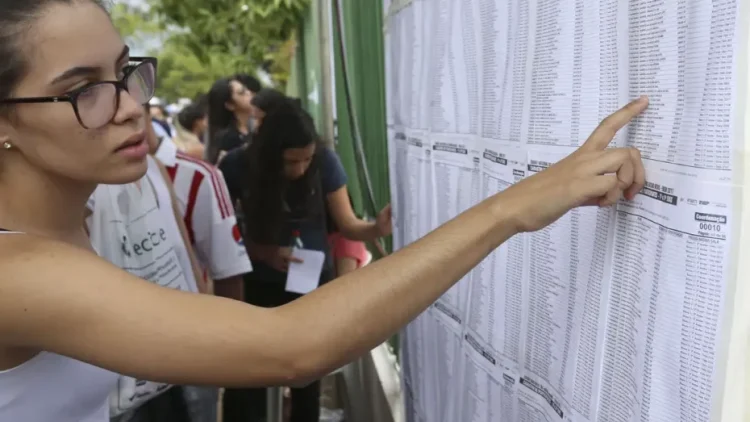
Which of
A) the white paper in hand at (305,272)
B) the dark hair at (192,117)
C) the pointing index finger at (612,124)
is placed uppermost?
the pointing index finger at (612,124)

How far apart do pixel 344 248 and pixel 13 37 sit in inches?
83.3

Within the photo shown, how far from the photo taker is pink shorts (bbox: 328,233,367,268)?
2898 mm

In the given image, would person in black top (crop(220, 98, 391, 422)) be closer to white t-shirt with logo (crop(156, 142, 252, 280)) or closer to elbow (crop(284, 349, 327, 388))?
white t-shirt with logo (crop(156, 142, 252, 280))

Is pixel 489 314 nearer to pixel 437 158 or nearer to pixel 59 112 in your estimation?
pixel 437 158

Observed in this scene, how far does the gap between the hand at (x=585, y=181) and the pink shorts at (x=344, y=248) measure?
2.06m

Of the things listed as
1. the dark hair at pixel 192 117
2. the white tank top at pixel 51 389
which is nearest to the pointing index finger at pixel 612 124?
the white tank top at pixel 51 389

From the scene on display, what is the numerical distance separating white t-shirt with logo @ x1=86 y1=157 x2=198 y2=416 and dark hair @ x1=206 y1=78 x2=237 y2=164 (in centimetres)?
220

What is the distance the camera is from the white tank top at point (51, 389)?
37.8 inches

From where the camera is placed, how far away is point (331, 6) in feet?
9.36

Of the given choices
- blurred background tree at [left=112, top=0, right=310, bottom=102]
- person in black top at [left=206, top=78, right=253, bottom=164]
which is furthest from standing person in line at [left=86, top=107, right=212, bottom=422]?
blurred background tree at [left=112, top=0, right=310, bottom=102]

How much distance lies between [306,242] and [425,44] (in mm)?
1369

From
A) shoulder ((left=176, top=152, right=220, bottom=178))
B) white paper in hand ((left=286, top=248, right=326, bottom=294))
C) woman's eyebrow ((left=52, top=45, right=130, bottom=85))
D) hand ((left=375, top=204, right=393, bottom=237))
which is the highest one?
woman's eyebrow ((left=52, top=45, right=130, bottom=85))

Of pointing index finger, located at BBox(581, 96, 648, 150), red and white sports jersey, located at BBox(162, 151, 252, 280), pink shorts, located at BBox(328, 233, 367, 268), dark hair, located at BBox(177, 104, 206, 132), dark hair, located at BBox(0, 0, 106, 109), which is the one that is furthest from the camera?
dark hair, located at BBox(177, 104, 206, 132)

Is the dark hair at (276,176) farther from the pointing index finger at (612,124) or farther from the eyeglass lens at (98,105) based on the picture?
the pointing index finger at (612,124)
